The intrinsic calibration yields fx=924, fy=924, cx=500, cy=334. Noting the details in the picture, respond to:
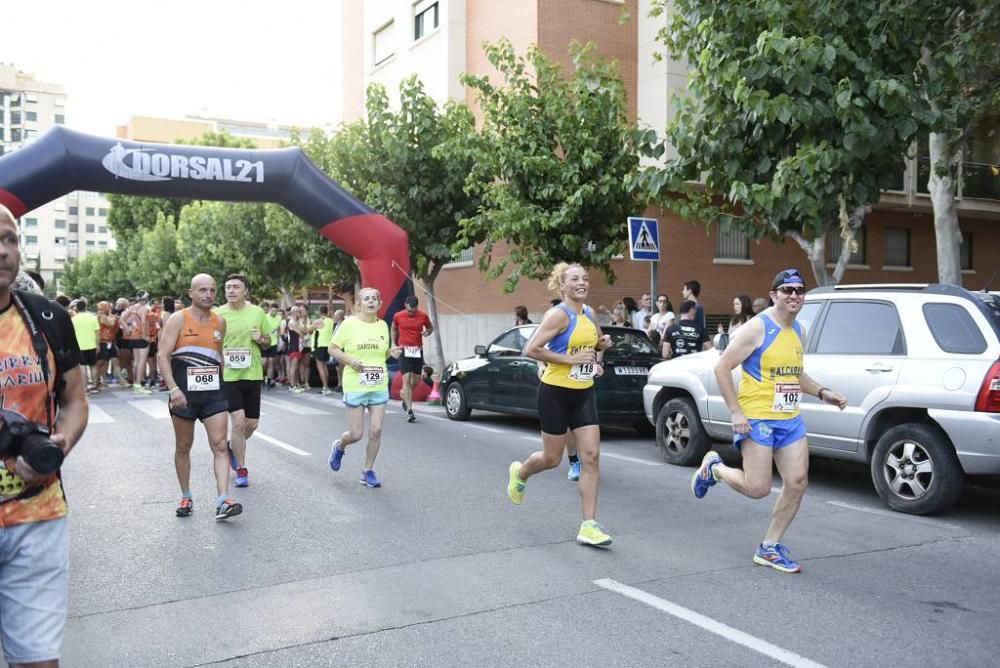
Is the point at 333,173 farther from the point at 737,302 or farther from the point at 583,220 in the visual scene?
the point at 737,302

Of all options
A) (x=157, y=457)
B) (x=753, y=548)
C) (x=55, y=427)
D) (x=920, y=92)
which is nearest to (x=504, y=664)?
(x=55, y=427)

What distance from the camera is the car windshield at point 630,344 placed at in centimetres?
1183

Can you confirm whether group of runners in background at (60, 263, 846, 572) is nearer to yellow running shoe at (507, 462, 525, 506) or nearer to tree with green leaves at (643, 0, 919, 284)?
yellow running shoe at (507, 462, 525, 506)

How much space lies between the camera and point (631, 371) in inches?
457

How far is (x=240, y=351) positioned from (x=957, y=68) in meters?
8.92

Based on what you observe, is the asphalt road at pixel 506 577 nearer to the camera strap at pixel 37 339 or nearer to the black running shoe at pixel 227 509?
the black running shoe at pixel 227 509

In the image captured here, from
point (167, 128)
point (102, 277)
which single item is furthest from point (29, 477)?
point (167, 128)

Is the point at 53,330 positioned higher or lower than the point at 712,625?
higher

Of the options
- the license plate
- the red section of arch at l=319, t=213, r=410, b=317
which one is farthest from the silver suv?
the red section of arch at l=319, t=213, r=410, b=317

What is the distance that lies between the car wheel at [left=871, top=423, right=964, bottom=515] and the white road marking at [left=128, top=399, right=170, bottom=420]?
10574mm

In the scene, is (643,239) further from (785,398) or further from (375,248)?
(785,398)

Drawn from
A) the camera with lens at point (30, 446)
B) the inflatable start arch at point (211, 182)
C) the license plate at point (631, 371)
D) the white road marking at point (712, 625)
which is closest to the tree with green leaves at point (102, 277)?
the inflatable start arch at point (211, 182)

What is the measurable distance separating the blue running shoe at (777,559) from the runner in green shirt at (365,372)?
3.76 m

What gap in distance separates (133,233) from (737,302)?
188ft
